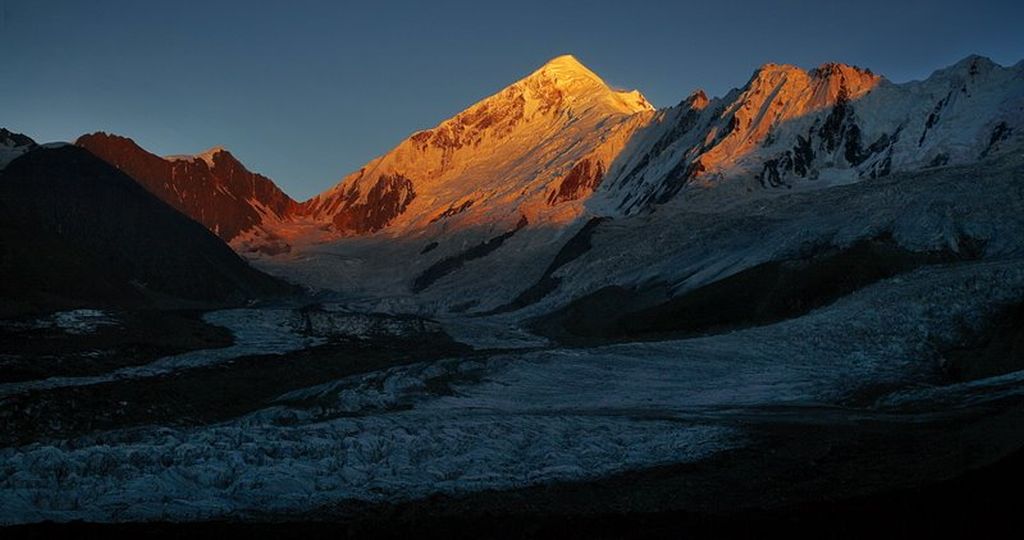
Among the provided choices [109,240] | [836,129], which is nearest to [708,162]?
[836,129]

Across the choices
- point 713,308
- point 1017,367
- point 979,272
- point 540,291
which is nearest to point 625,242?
point 540,291

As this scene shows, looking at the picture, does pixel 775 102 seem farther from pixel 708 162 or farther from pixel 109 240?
pixel 109 240

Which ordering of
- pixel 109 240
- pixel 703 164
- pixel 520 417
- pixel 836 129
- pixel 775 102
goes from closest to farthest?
1. pixel 520 417
2. pixel 109 240
3. pixel 836 129
4. pixel 703 164
5. pixel 775 102

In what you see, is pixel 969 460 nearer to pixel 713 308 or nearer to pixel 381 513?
pixel 381 513

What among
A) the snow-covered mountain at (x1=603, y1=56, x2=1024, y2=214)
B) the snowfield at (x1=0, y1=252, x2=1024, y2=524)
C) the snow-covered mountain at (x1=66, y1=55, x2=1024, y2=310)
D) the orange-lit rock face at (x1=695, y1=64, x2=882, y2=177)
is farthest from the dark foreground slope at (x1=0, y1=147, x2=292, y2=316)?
the orange-lit rock face at (x1=695, y1=64, x2=882, y2=177)

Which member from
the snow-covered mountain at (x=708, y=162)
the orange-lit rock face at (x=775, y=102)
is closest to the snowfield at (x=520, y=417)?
the snow-covered mountain at (x=708, y=162)

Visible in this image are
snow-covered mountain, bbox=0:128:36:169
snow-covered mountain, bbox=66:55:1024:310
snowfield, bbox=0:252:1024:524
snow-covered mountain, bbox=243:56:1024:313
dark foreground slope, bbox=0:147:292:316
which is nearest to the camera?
snowfield, bbox=0:252:1024:524

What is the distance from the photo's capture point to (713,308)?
61500 millimetres

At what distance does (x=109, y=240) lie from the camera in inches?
4126

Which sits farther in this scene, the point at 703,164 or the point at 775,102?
the point at 775,102

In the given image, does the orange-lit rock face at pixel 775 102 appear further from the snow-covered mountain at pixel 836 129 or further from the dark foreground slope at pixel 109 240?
the dark foreground slope at pixel 109 240

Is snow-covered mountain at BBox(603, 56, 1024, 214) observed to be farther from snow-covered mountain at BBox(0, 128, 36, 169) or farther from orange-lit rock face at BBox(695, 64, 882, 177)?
snow-covered mountain at BBox(0, 128, 36, 169)

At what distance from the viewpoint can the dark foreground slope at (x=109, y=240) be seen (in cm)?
7800

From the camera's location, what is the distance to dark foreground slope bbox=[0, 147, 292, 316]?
78.0 meters
